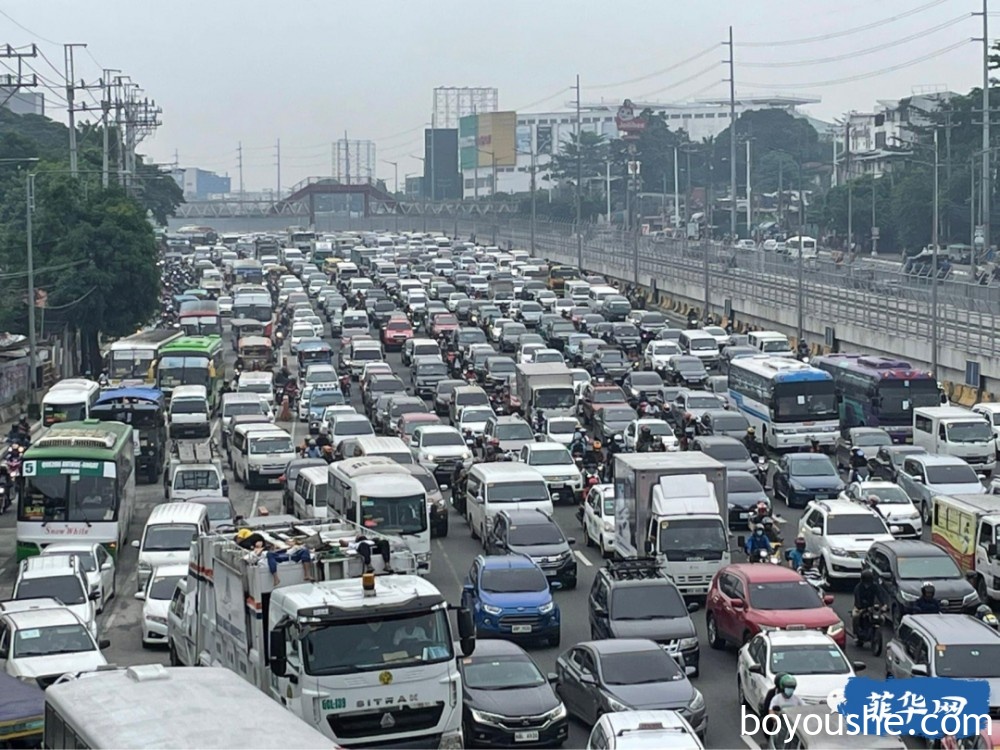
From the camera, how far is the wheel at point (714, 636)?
25.9 meters

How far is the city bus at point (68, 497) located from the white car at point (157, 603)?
18.7ft

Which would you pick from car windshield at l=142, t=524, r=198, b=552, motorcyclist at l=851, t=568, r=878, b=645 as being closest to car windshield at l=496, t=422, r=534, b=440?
car windshield at l=142, t=524, r=198, b=552

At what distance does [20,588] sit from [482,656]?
9160mm

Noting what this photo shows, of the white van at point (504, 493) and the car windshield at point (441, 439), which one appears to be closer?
the white van at point (504, 493)

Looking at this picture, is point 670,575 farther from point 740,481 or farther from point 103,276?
point 103,276

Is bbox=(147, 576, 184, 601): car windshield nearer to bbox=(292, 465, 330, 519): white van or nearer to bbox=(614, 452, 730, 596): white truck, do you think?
bbox=(292, 465, 330, 519): white van

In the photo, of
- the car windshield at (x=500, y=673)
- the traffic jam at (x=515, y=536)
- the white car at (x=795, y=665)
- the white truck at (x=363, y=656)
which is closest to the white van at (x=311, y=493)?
the traffic jam at (x=515, y=536)

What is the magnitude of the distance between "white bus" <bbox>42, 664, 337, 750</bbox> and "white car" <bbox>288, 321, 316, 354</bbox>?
5926 centimetres

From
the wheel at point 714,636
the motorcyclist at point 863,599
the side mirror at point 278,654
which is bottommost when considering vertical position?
the wheel at point 714,636

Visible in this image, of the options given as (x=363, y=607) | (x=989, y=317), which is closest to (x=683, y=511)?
(x=363, y=607)

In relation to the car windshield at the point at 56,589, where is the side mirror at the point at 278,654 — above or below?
above

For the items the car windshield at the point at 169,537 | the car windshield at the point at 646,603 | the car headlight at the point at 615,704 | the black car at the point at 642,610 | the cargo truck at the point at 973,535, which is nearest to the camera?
the car headlight at the point at 615,704

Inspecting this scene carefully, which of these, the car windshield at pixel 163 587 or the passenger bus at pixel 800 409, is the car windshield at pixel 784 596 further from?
the passenger bus at pixel 800 409

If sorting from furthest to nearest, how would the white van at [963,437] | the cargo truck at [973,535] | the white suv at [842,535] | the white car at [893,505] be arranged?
1. the white van at [963,437]
2. the white car at [893,505]
3. the white suv at [842,535]
4. the cargo truck at [973,535]
